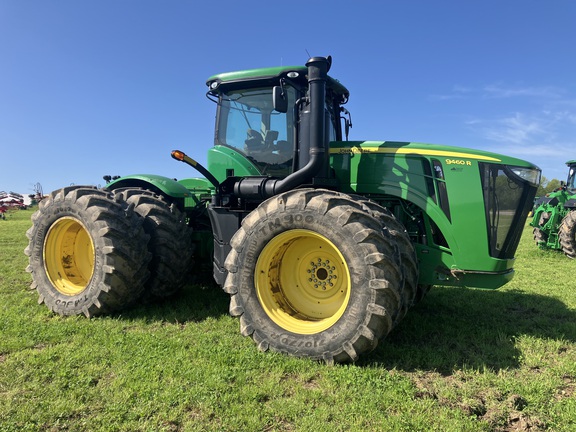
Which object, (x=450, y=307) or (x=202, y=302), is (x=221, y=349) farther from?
(x=450, y=307)

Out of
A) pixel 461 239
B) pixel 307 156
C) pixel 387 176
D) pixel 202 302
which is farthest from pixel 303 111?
pixel 202 302

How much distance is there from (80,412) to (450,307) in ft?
15.0

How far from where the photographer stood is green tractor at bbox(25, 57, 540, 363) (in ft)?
11.9

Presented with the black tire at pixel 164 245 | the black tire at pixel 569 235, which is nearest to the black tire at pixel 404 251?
the black tire at pixel 164 245

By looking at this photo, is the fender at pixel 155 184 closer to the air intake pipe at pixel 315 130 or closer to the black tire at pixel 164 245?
the black tire at pixel 164 245

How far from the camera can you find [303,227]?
3.79m

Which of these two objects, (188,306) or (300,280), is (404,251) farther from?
(188,306)

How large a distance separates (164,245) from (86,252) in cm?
130

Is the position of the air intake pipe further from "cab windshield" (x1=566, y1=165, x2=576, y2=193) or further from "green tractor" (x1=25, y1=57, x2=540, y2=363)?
"cab windshield" (x1=566, y1=165, x2=576, y2=193)

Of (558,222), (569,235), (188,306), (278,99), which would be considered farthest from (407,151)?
(558,222)

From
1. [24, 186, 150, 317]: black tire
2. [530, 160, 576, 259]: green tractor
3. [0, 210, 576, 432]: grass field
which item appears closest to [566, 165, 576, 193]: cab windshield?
[530, 160, 576, 259]: green tractor

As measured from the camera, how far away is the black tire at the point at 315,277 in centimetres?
346

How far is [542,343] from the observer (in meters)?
4.23

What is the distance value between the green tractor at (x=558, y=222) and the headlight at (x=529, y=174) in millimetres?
8794
